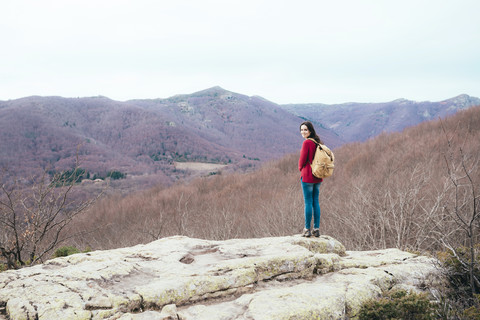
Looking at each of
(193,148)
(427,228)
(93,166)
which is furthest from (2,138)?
(427,228)

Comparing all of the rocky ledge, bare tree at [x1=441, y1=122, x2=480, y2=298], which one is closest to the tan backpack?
the rocky ledge

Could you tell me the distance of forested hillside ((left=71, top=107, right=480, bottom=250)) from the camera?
16.6 metres

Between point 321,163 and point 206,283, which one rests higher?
point 321,163

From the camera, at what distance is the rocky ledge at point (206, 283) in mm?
3730

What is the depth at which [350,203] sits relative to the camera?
73.5ft

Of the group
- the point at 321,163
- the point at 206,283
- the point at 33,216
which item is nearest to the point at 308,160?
the point at 321,163

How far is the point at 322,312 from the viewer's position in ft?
12.7

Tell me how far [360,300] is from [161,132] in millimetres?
186366

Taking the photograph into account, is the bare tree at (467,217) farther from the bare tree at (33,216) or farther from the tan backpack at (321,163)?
the bare tree at (33,216)

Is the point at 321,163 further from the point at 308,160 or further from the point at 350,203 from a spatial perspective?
the point at 350,203

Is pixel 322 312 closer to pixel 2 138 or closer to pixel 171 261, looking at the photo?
pixel 171 261

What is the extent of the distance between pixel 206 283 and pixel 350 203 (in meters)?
19.9

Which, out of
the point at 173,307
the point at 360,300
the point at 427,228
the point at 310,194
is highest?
the point at 310,194

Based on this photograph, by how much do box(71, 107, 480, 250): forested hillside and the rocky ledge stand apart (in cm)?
851
